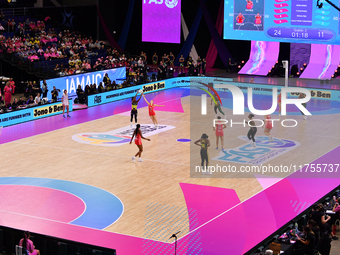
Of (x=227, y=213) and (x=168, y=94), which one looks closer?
(x=227, y=213)

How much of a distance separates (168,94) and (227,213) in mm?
20416

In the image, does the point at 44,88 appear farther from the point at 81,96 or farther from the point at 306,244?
the point at 306,244

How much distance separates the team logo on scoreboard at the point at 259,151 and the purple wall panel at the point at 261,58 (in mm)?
17479

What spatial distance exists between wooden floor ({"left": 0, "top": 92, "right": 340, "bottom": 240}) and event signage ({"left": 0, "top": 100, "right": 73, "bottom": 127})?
9.05 feet

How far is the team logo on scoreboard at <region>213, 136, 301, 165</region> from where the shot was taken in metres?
20.6

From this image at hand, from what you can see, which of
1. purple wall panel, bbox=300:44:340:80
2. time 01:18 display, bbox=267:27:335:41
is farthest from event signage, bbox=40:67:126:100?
purple wall panel, bbox=300:44:340:80

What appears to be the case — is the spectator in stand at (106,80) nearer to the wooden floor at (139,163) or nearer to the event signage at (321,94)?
the wooden floor at (139,163)

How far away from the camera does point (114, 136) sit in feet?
78.9

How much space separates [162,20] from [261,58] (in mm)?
8496

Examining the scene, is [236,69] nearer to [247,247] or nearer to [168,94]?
[168,94]

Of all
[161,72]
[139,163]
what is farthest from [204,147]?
[161,72]

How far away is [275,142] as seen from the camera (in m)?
23.0

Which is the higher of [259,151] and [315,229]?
[315,229]

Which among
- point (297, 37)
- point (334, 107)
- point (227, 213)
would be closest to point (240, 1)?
point (297, 37)
